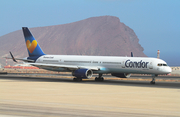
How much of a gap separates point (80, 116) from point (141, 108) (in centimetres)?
489

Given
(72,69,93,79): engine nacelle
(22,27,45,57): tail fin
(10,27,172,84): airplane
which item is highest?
(22,27,45,57): tail fin

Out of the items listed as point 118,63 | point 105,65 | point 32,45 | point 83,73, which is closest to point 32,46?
point 32,45

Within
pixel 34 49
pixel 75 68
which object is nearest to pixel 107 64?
pixel 75 68

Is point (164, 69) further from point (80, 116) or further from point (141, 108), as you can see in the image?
point (80, 116)

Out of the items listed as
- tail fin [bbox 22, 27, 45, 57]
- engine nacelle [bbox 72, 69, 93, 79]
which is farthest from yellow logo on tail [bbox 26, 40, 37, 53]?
engine nacelle [bbox 72, 69, 93, 79]

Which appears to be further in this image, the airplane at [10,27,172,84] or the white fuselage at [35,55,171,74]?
the airplane at [10,27,172,84]

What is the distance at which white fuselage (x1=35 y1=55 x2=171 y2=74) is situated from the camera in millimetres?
41653

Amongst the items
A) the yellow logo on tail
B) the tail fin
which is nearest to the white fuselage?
the tail fin

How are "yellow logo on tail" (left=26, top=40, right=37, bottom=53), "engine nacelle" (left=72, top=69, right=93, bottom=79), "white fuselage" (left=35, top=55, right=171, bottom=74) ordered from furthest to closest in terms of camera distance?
"yellow logo on tail" (left=26, top=40, right=37, bottom=53), "engine nacelle" (left=72, top=69, right=93, bottom=79), "white fuselage" (left=35, top=55, right=171, bottom=74)

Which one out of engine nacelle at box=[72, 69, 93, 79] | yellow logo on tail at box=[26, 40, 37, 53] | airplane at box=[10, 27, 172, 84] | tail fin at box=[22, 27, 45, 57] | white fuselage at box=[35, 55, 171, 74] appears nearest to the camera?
white fuselage at box=[35, 55, 171, 74]

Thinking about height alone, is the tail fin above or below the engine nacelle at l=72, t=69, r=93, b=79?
above

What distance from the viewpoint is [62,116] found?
15523 mm

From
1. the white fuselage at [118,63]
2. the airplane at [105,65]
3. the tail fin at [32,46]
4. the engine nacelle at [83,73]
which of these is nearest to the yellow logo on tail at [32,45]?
the tail fin at [32,46]

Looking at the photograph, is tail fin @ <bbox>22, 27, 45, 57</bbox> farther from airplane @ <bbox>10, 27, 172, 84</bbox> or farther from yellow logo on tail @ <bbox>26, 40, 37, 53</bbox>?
airplane @ <bbox>10, 27, 172, 84</bbox>
